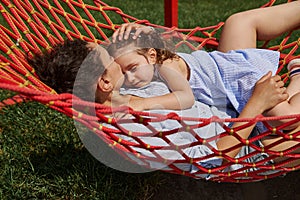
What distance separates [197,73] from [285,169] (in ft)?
1.48

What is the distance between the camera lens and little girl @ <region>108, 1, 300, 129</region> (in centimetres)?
168

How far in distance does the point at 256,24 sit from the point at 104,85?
0.68m

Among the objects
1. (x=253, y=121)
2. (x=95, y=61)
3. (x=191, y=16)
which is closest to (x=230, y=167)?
(x=253, y=121)

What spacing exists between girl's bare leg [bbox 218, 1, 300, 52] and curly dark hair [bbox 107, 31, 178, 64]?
0.79ft

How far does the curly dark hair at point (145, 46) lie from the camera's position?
1727mm

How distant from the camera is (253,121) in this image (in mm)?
1375

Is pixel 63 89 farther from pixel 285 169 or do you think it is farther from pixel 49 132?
pixel 285 169

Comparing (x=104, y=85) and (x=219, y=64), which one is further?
(x=219, y=64)

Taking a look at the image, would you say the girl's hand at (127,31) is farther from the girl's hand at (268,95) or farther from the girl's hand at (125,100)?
the girl's hand at (268,95)

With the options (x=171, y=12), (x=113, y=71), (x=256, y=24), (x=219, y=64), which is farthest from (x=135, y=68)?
(x=171, y=12)

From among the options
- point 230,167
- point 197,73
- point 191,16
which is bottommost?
point 191,16

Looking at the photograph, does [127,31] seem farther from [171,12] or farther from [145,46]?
[171,12]

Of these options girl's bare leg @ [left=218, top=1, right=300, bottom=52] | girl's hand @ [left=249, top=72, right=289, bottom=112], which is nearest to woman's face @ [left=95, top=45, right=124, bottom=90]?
girl's hand @ [left=249, top=72, right=289, bottom=112]

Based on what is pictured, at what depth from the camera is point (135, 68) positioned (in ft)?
5.51
